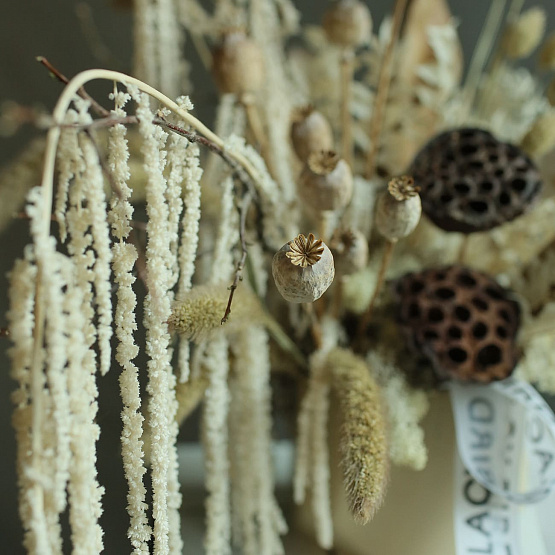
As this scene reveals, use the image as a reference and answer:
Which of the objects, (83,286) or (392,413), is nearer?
(83,286)

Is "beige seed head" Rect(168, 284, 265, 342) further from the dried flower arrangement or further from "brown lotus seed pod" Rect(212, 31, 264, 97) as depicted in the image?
"brown lotus seed pod" Rect(212, 31, 264, 97)

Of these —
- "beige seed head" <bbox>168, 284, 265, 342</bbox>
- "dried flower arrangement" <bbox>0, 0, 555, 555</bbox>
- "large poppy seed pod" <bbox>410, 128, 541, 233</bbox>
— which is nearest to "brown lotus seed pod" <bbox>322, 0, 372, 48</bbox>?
"dried flower arrangement" <bbox>0, 0, 555, 555</bbox>

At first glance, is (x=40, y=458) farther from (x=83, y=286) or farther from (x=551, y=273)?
(x=551, y=273)

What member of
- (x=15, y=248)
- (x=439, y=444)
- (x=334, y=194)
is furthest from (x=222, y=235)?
(x=15, y=248)

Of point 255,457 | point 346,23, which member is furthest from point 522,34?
point 255,457

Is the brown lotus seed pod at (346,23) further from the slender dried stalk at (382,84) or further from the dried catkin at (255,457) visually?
the dried catkin at (255,457)

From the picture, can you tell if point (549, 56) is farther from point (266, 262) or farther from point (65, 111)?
point (65, 111)
